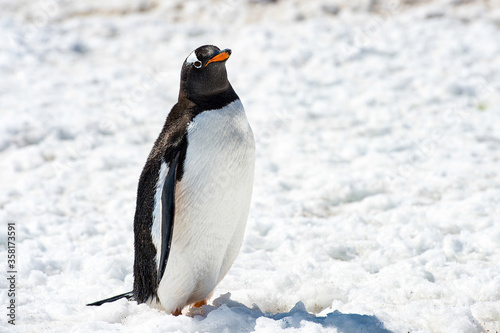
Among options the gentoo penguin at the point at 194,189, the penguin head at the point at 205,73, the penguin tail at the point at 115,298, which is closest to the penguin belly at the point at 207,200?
the gentoo penguin at the point at 194,189

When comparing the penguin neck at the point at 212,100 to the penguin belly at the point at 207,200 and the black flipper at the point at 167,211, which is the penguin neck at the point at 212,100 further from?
the black flipper at the point at 167,211

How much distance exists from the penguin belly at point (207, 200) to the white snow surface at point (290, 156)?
173mm

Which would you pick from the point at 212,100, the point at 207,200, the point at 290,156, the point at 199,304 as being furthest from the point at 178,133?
the point at 290,156

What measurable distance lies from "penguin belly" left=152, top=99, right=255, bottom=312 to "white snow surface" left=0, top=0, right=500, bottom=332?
17 cm

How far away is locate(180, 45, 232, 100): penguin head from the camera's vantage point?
243 centimetres

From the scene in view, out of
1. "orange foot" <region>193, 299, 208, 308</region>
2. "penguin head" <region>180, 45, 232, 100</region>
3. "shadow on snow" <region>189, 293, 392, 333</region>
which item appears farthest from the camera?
"orange foot" <region>193, 299, 208, 308</region>

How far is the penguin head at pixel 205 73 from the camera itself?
2.43 m

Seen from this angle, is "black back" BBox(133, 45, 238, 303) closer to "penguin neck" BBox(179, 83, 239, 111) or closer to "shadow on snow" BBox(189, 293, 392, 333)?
"penguin neck" BBox(179, 83, 239, 111)

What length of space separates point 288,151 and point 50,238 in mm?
2489

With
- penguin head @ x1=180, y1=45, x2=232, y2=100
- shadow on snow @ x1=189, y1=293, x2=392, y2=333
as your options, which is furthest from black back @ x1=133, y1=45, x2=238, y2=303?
shadow on snow @ x1=189, y1=293, x2=392, y2=333

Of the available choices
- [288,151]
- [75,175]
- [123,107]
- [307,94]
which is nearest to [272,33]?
[307,94]

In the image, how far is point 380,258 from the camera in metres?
3.29

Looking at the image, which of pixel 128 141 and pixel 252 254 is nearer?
pixel 252 254

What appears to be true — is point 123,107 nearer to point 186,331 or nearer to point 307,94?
point 307,94
